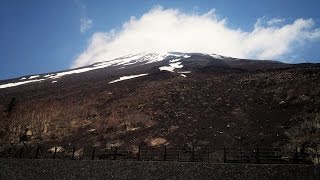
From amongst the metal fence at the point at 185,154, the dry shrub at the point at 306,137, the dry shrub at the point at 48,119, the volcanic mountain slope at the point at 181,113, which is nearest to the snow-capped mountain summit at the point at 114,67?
the volcanic mountain slope at the point at 181,113

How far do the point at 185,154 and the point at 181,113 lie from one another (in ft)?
32.5

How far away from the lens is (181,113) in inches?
1495

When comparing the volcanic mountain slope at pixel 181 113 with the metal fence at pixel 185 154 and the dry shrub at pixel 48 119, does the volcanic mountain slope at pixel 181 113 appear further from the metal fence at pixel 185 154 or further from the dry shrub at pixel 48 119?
the metal fence at pixel 185 154

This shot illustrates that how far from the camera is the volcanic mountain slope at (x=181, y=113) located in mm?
30875

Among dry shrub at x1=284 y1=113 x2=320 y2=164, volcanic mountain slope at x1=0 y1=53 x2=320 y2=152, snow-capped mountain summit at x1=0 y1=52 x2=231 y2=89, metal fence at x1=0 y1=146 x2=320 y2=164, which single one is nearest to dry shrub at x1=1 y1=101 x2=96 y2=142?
volcanic mountain slope at x1=0 y1=53 x2=320 y2=152

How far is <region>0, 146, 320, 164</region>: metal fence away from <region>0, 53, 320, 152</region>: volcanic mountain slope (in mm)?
1152

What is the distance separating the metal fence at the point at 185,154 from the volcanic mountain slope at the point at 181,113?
115 centimetres

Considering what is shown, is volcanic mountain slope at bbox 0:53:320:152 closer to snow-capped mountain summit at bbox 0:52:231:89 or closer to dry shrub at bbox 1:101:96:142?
dry shrub at bbox 1:101:96:142

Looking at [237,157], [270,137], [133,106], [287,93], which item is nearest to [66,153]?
[133,106]

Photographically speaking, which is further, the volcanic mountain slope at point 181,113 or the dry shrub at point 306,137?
the volcanic mountain slope at point 181,113

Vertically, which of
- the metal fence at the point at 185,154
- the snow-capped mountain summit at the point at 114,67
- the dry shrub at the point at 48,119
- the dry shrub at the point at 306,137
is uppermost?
the snow-capped mountain summit at the point at 114,67

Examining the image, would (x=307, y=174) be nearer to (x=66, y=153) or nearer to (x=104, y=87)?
(x=66, y=153)

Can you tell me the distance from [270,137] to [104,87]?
2996 centimetres

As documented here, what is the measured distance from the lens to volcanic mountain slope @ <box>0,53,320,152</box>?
30.9 m
